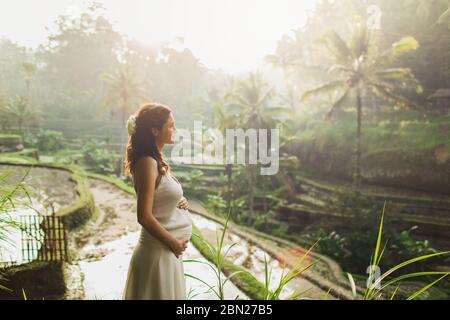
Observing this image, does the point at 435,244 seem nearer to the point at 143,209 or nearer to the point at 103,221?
the point at 103,221

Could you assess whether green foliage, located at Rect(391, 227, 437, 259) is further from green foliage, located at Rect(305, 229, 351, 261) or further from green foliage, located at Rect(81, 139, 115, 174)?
green foliage, located at Rect(81, 139, 115, 174)

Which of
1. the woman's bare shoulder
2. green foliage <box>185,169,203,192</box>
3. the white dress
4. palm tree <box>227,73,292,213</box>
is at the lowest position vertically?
green foliage <box>185,169,203,192</box>

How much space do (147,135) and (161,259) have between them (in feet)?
1.48

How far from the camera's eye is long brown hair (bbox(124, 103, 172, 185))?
1.22 metres

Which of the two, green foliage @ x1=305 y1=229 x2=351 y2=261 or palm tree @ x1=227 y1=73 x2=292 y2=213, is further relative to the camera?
palm tree @ x1=227 y1=73 x2=292 y2=213

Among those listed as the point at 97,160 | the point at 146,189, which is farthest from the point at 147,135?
the point at 97,160

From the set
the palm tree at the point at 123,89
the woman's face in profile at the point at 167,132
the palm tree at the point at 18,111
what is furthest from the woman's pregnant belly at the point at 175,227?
the palm tree at the point at 18,111

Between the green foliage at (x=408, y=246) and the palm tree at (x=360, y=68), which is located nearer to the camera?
the green foliage at (x=408, y=246)

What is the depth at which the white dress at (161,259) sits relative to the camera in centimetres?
127

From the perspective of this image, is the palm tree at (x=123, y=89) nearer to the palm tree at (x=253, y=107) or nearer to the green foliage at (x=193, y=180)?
the green foliage at (x=193, y=180)

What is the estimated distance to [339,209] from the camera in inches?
419

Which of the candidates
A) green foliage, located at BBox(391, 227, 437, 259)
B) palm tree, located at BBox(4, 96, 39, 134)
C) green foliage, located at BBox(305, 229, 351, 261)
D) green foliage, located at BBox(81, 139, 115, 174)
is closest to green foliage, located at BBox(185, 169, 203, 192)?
green foliage, located at BBox(81, 139, 115, 174)

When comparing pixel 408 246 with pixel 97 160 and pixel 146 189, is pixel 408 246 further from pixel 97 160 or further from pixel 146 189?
pixel 97 160

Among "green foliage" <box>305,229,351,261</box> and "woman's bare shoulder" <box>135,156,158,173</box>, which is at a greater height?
"woman's bare shoulder" <box>135,156,158,173</box>
